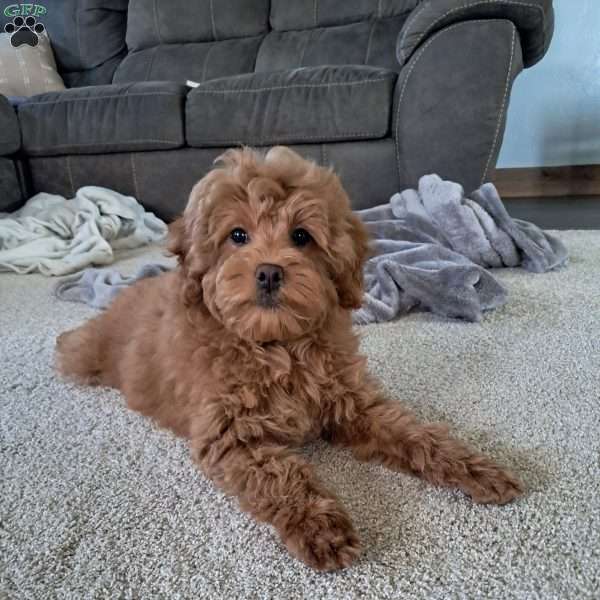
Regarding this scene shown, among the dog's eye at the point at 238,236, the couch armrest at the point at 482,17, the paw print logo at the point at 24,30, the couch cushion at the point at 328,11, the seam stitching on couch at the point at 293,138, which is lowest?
the seam stitching on couch at the point at 293,138

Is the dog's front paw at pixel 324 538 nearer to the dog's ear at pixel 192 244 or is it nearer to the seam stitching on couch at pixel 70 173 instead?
the dog's ear at pixel 192 244

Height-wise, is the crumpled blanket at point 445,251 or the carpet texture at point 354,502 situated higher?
the carpet texture at point 354,502

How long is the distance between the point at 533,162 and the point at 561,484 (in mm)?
3796

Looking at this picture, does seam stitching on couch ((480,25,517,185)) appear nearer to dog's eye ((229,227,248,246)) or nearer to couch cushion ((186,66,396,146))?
couch cushion ((186,66,396,146))

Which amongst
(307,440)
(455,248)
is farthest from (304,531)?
(455,248)

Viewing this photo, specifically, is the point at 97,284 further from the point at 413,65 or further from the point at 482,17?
the point at 482,17

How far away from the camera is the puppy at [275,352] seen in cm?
100

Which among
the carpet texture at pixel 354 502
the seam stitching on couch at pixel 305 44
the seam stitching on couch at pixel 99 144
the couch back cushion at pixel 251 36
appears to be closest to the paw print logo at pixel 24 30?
the couch back cushion at pixel 251 36

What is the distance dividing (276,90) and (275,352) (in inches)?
80.4

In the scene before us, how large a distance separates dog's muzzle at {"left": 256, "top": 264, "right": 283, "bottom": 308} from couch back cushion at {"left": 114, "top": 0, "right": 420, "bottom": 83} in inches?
103

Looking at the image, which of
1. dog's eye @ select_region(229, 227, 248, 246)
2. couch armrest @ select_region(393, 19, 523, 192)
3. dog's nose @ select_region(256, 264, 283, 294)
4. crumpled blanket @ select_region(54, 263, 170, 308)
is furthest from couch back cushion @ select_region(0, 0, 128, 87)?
dog's nose @ select_region(256, 264, 283, 294)

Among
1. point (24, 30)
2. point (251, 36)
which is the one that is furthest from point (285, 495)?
point (24, 30)

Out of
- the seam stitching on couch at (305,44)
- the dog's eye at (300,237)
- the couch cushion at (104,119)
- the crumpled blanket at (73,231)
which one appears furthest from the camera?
the seam stitching on couch at (305,44)

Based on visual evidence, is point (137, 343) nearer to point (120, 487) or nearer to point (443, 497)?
point (120, 487)
